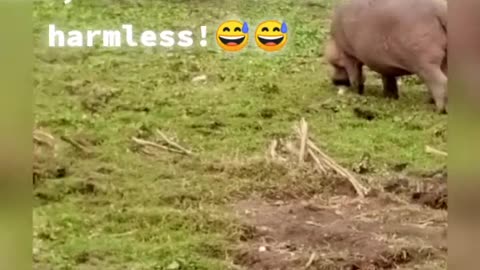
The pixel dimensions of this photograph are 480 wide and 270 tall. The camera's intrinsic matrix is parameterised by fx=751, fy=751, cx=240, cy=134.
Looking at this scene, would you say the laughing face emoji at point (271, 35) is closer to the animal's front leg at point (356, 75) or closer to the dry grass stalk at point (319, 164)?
the animal's front leg at point (356, 75)

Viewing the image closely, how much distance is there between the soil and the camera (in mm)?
2703

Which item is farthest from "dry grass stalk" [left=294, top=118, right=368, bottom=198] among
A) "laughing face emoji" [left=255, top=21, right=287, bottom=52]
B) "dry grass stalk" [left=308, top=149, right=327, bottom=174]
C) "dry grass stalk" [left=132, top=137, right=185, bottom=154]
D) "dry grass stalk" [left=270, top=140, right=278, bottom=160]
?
"dry grass stalk" [left=132, top=137, right=185, bottom=154]

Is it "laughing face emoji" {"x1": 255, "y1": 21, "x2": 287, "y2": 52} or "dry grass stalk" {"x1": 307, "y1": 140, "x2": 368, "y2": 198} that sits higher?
"laughing face emoji" {"x1": 255, "y1": 21, "x2": 287, "y2": 52}

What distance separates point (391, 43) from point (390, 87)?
164 millimetres

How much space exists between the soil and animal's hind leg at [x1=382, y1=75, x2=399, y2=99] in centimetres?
31

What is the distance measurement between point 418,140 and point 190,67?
2.87ft

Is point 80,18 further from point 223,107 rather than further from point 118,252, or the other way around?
point 118,252

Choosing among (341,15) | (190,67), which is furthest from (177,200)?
(341,15)

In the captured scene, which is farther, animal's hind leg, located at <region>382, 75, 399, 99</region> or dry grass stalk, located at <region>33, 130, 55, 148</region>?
animal's hind leg, located at <region>382, 75, 399, 99</region>

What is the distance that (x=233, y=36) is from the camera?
273 cm

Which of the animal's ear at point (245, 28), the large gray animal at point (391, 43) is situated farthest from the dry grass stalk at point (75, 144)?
the large gray animal at point (391, 43)

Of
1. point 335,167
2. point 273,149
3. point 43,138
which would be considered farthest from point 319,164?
point 43,138

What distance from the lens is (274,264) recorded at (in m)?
2.70

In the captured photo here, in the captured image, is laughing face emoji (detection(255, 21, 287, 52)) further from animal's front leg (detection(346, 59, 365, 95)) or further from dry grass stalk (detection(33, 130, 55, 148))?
dry grass stalk (detection(33, 130, 55, 148))
